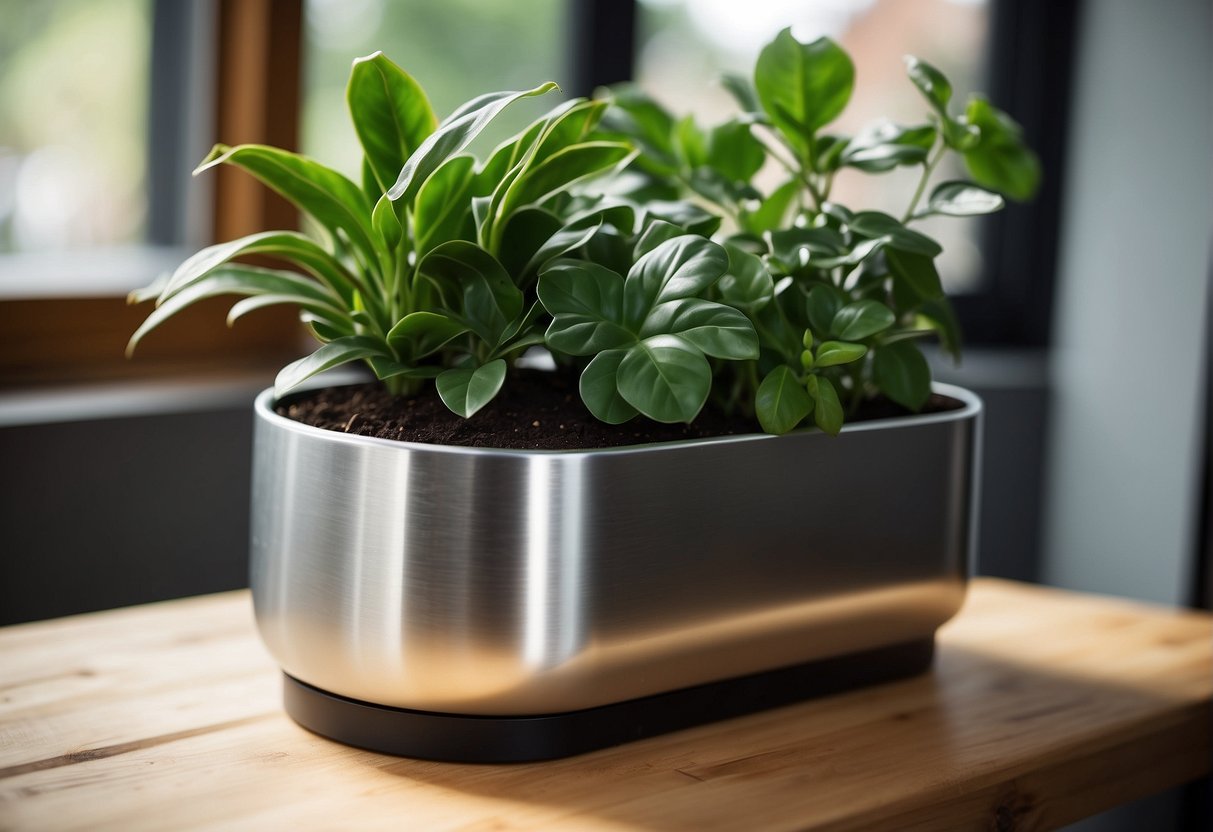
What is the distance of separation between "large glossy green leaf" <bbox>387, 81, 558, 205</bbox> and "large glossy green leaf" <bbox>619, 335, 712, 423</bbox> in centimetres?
14

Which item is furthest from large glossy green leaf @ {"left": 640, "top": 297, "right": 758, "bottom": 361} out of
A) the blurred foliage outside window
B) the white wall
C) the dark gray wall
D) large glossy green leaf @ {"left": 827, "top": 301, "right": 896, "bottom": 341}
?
the white wall

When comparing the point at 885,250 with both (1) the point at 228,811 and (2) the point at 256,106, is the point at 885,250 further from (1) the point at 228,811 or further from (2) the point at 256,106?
(2) the point at 256,106

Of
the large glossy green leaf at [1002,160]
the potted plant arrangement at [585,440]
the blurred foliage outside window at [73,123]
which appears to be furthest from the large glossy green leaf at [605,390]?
the blurred foliage outside window at [73,123]

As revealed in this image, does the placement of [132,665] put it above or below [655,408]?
below

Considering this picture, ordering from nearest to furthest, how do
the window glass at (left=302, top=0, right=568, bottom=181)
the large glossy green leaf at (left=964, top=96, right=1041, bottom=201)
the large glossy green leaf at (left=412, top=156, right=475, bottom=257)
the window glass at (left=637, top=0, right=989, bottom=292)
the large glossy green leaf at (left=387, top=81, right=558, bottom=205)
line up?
the large glossy green leaf at (left=387, top=81, right=558, bottom=205)
the large glossy green leaf at (left=412, top=156, right=475, bottom=257)
the large glossy green leaf at (left=964, top=96, right=1041, bottom=201)
the window glass at (left=302, top=0, right=568, bottom=181)
the window glass at (left=637, top=0, right=989, bottom=292)

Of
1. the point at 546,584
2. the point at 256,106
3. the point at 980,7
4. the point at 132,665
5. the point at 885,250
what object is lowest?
the point at 132,665

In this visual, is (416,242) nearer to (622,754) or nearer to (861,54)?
(622,754)

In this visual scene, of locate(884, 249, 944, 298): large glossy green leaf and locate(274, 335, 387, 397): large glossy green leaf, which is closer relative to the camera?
locate(274, 335, 387, 397): large glossy green leaf

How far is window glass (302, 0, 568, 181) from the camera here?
165 centimetres

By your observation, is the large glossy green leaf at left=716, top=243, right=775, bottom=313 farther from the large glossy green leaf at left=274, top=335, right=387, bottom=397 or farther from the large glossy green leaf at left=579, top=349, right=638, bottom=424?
the large glossy green leaf at left=274, top=335, right=387, bottom=397

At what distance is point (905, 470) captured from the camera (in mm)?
799

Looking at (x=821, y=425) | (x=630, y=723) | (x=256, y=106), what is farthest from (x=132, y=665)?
(x=256, y=106)

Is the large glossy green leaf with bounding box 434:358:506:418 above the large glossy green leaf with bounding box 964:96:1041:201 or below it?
below

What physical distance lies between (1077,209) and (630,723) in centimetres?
185
